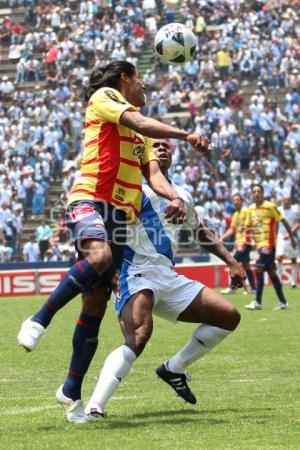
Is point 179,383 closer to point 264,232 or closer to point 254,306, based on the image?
point 254,306

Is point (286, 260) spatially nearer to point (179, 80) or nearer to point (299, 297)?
point (299, 297)

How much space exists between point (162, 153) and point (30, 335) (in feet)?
7.90

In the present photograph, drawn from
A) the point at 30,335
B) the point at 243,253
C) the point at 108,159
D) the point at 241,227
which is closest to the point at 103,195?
the point at 108,159

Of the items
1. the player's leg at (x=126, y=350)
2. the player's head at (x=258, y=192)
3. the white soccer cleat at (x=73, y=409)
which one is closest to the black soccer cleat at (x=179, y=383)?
the player's leg at (x=126, y=350)

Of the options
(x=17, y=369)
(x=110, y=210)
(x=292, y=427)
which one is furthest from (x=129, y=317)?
(x=17, y=369)

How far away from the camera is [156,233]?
8.73 m

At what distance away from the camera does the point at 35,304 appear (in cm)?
2361

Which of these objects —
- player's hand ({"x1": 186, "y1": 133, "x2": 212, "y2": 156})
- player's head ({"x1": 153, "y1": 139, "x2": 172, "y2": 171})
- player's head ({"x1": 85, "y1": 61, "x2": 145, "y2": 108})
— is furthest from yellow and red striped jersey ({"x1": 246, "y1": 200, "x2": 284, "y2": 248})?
player's hand ({"x1": 186, "y1": 133, "x2": 212, "y2": 156})

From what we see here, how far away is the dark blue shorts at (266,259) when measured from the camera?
2116cm

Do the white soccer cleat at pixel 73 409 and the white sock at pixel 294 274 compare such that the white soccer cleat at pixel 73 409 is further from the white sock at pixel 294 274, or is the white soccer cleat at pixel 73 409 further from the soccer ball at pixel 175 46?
the white sock at pixel 294 274

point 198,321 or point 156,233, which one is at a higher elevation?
point 156,233

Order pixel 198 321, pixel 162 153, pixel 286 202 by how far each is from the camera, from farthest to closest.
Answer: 1. pixel 286 202
2. pixel 162 153
3. pixel 198 321

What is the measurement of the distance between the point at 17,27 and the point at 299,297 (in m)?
24.8

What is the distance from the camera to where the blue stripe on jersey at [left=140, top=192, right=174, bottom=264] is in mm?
8648
